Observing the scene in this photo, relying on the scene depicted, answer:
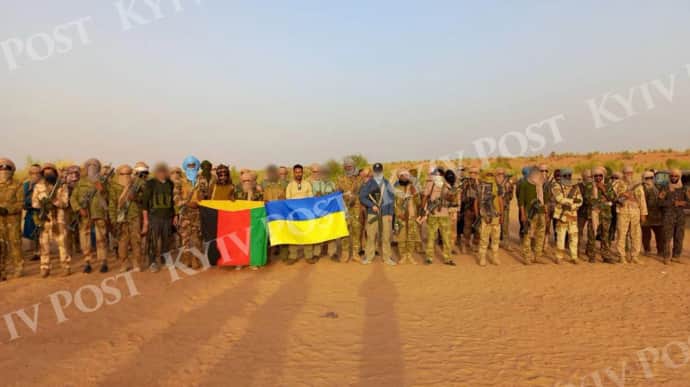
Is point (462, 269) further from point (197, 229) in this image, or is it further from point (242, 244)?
point (197, 229)

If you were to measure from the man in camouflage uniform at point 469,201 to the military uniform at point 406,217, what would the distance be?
5.55 ft

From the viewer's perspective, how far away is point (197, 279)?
8219 millimetres

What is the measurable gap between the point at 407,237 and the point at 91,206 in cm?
680

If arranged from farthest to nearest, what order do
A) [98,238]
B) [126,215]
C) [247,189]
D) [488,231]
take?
[247,189] → [488,231] → [98,238] → [126,215]

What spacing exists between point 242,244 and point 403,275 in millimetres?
3514

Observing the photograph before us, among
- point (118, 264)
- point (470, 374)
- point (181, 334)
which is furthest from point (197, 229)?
point (470, 374)

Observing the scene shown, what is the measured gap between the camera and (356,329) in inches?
222

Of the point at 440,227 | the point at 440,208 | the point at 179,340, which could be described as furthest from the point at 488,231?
the point at 179,340

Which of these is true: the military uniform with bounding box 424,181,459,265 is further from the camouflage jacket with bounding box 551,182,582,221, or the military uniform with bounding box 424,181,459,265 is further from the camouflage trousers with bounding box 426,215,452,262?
the camouflage jacket with bounding box 551,182,582,221

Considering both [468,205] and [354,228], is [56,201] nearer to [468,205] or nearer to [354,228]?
[354,228]

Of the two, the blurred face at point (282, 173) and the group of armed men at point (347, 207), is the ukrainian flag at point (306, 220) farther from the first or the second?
the blurred face at point (282, 173)

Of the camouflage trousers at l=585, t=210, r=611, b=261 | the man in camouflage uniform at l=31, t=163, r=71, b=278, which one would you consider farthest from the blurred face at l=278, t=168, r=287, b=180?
the camouflage trousers at l=585, t=210, r=611, b=261

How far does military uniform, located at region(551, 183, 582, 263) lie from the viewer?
8969mm

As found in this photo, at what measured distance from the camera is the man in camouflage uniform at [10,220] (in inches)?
305
